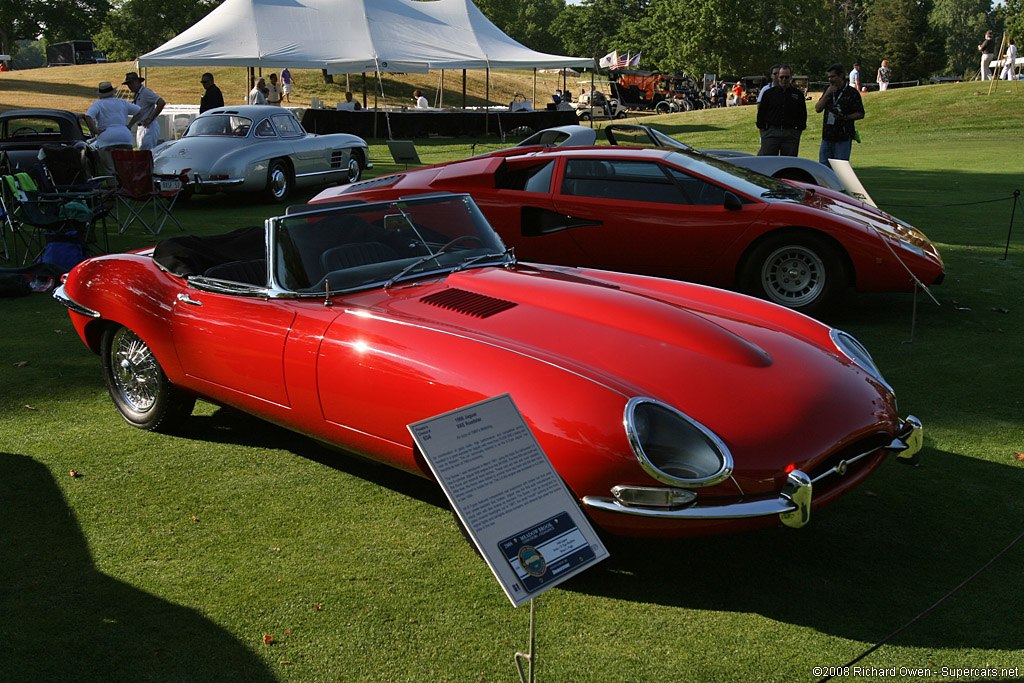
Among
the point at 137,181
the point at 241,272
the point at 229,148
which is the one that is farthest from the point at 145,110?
the point at 241,272

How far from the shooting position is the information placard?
227cm

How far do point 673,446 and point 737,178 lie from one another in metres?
4.94

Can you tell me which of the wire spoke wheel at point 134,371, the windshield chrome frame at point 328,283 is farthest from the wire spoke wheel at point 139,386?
the windshield chrome frame at point 328,283

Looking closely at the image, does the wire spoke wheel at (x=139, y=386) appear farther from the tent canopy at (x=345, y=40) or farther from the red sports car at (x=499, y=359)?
the tent canopy at (x=345, y=40)

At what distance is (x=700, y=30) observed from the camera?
67.1 meters

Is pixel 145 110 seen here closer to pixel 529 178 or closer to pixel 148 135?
pixel 148 135

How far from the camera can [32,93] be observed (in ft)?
131

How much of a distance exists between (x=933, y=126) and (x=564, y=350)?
102 ft

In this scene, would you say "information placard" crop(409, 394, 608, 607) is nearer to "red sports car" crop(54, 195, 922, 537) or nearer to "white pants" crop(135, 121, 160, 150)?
"red sports car" crop(54, 195, 922, 537)

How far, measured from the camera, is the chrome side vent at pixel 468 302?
374 centimetres

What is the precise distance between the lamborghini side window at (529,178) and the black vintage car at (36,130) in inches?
335

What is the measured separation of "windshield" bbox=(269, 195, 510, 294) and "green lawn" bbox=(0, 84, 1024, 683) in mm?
967


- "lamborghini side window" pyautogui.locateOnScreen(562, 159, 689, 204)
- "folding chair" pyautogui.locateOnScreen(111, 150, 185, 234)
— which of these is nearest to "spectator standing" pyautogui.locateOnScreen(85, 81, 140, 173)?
"folding chair" pyautogui.locateOnScreen(111, 150, 185, 234)

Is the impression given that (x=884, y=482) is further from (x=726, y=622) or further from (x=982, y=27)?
(x=982, y=27)
